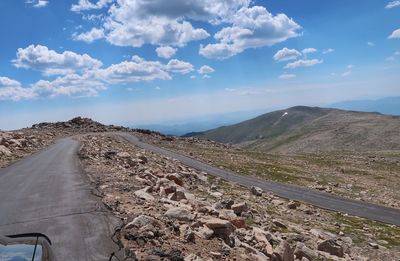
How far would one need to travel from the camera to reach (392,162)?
95875mm

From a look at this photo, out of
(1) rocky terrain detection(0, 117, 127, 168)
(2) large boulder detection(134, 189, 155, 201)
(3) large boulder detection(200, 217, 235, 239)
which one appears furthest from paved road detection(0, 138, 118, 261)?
(1) rocky terrain detection(0, 117, 127, 168)

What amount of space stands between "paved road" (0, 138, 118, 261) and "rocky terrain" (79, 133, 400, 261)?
797 mm

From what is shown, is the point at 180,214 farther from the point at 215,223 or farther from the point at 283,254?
the point at 283,254

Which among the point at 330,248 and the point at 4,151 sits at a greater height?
the point at 4,151

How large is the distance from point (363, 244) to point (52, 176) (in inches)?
895

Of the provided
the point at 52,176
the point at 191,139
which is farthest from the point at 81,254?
the point at 191,139

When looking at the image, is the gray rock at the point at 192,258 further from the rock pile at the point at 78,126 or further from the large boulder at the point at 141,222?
the rock pile at the point at 78,126

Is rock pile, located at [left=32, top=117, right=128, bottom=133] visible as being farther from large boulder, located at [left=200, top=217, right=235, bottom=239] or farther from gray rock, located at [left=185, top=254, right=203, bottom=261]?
gray rock, located at [left=185, top=254, right=203, bottom=261]

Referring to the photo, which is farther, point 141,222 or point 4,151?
point 4,151

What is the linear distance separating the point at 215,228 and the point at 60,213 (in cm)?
740

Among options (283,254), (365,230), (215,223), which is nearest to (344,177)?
(365,230)

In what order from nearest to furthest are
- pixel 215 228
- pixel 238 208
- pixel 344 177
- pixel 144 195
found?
1. pixel 215 228
2. pixel 144 195
3. pixel 238 208
4. pixel 344 177

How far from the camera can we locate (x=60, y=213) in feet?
60.1

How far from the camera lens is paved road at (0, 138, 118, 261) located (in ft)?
45.6
